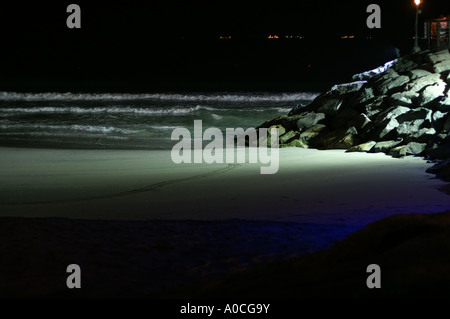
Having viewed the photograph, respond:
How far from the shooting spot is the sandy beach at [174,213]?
523 centimetres

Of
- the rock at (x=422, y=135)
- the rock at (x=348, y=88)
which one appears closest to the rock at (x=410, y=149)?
the rock at (x=422, y=135)

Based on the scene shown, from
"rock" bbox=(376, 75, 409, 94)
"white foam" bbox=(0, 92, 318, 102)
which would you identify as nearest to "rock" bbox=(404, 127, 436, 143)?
"rock" bbox=(376, 75, 409, 94)

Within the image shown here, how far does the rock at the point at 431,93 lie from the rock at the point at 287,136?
3.39 meters

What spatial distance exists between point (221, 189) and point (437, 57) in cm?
850

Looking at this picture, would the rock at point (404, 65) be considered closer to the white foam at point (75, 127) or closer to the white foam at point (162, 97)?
the white foam at point (75, 127)

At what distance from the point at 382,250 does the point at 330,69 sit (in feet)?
184

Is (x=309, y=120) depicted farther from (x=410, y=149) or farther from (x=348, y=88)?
(x=410, y=149)

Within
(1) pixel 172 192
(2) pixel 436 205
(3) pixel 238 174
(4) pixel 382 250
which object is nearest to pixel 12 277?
(4) pixel 382 250

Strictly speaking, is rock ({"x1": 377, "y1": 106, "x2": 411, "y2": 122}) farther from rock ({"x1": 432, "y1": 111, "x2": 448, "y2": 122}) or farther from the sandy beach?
the sandy beach

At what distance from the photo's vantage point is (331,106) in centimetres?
1555

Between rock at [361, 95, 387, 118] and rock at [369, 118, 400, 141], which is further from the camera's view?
rock at [361, 95, 387, 118]

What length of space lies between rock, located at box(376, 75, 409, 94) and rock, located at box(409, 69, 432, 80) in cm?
15

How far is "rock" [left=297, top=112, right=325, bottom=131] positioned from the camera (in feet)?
50.2

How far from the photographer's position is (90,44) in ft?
229
